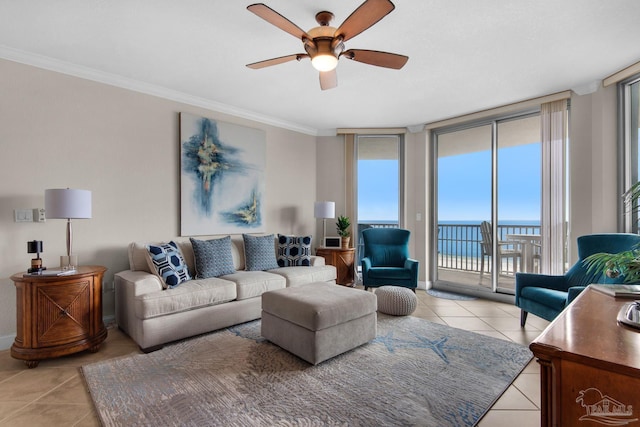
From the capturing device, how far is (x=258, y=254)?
13.2ft

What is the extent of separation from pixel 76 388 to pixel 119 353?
0.56 metres

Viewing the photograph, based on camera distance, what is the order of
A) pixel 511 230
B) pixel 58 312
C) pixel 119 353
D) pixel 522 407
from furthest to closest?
pixel 511 230 → pixel 119 353 → pixel 58 312 → pixel 522 407

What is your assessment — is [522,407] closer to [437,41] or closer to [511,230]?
[437,41]

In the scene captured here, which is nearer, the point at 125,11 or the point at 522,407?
the point at 522,407

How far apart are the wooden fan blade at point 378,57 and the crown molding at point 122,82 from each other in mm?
2351

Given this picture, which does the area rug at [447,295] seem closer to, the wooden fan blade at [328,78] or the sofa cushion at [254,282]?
the sofa cushion at [254,282]

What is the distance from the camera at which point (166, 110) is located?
3.71m

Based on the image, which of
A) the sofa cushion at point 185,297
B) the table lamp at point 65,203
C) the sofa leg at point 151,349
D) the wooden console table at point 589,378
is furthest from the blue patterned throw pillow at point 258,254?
the wooden console table at point 589,378

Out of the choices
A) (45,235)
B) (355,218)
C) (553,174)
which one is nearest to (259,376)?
(45,235)

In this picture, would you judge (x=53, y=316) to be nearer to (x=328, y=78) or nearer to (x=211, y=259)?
(x=211, y=259)

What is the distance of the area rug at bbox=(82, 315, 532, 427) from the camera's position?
1.80 m

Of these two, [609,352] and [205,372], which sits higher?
[609,352]

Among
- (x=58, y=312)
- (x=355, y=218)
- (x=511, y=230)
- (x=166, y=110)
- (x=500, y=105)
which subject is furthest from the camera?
(x=355, y=218)

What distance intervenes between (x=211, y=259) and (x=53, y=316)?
1.39 m
